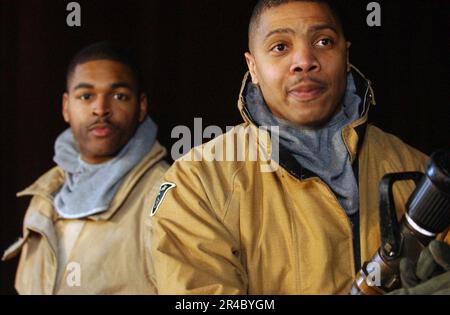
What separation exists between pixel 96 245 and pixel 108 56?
1.50 feet

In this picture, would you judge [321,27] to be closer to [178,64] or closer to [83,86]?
[178,64]

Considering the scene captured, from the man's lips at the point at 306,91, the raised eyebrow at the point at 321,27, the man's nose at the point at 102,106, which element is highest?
the raised eyebrow at the point at 321,27

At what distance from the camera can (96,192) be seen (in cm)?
186

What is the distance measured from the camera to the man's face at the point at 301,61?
1.53 m

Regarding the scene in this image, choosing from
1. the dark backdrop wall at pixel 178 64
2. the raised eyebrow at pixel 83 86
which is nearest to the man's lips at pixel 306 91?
the dark backdrop wall at pixel 178 64

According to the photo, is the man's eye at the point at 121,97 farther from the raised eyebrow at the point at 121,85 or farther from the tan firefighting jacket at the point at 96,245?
the tan firefighting jacket at the point at 96,245

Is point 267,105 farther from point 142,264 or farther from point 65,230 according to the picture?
point 65,230

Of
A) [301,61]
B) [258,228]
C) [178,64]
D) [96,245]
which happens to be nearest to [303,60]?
[301,61]

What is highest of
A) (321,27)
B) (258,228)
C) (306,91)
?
(321,27)

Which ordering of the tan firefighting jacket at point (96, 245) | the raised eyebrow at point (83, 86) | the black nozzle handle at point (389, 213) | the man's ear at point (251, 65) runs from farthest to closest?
the raised eyebrow at point (83, 86) < the tan firefighting jacket at point (96, 245) < the man's ear at point (251, 65) < the black nozzle handle at point (389, 213)

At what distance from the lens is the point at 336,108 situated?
5.23ft

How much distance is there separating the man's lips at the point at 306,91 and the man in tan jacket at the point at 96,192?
455mm

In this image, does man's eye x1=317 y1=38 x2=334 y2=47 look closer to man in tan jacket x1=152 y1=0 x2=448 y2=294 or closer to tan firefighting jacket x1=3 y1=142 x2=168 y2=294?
man in tan jacket x1=152 y1=0 x2=448 y2=294

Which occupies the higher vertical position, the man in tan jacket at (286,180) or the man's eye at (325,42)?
the man's eye at (325,42)
